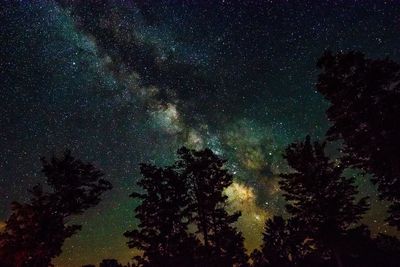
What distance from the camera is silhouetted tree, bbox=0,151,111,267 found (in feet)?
86.3

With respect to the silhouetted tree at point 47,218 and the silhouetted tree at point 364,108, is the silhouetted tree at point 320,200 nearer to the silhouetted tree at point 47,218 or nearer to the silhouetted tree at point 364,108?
the silhouetted tree at point 364,108

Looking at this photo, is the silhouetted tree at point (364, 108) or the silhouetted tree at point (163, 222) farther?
the silhouetted tree at point (163, 222)

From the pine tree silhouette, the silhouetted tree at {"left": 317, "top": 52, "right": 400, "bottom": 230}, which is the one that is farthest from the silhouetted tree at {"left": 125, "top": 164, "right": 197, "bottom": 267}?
the silhouetted tree at {"left": 317, "top": 52, "right": 400, "bottom": 230}

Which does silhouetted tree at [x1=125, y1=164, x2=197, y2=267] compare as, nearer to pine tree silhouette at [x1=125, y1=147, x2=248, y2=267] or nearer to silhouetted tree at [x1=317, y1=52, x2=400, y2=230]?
pine tree silhouette at [x1=125, y1=147, x2=248, y2=267]

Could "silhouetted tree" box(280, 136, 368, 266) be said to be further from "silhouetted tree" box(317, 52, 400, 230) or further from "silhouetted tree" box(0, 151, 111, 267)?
"silhouetted tree" box(0, 151, 111, 267)

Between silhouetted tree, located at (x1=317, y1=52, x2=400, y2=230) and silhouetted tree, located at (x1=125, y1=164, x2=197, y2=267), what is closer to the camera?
silhouetted tree, located at (x1=317, y1=52, x2=400, y2=230)

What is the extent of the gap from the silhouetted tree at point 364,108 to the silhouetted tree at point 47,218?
62.4 ft

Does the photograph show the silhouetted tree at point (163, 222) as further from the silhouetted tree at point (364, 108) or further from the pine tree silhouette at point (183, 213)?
the silhouetted tree at point (364, 108)

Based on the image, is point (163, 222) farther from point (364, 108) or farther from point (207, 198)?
point (364, 108)

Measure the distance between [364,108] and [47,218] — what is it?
23487 mm

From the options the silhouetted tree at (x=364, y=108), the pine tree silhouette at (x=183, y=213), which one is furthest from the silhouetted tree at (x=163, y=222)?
the silhouetted tree at (x=364, y=108)

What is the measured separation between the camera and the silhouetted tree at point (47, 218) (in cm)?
2631

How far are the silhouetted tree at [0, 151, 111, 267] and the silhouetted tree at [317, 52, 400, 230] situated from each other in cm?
1901

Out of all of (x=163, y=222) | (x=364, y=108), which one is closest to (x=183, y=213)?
(x=163, y=222)
